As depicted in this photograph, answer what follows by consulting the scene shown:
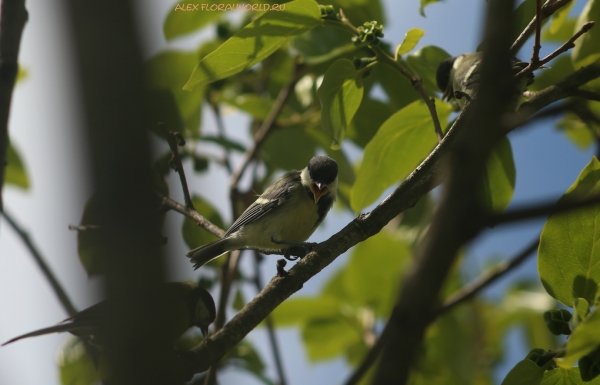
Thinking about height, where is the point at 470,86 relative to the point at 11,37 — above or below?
below

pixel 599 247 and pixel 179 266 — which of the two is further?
pixel 599 247

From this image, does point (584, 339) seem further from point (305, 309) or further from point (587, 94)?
point (305, 309)

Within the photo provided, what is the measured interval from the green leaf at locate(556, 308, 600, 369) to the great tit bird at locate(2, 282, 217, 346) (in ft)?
2.42

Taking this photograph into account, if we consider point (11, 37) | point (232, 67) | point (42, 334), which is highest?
point (11, 37)

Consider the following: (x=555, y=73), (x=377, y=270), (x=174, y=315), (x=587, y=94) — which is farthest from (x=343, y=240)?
(x=555, y=73)

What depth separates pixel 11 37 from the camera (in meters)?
1.67

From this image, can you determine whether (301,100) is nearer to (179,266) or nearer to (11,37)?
(11,37)

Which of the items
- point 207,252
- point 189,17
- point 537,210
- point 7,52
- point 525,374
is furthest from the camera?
point 207,252

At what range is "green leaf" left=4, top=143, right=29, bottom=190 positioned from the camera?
260cm

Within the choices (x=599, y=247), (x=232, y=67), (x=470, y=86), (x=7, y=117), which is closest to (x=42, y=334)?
(x=7, y=117)

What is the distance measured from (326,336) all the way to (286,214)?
74cm

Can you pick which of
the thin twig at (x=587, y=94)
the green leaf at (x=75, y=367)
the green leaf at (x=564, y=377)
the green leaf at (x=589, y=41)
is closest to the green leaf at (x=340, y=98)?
the thin twig at (x=587, y=94)

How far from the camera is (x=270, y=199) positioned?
9.71 ft

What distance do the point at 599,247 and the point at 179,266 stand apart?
1.06 m
